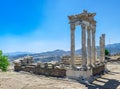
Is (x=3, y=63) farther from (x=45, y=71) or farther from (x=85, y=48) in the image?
(x=85, y=48)

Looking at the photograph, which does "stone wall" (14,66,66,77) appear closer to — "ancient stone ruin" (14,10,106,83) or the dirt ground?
"ancient stone ruin" (14,10,106,83)

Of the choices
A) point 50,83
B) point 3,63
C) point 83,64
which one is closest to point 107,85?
point 83,64

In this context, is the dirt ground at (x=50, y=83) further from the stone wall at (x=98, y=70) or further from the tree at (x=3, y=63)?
the tree at (x=3, y=63)

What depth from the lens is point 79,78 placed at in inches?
1315

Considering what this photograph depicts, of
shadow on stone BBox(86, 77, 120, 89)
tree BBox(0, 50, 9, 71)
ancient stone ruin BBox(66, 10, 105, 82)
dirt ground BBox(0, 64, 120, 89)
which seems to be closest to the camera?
dirt ground BBox(0, 64, 120, 89)

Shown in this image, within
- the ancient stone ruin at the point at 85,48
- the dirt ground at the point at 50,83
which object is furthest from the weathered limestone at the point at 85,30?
the dirt ground at the point at 50,83

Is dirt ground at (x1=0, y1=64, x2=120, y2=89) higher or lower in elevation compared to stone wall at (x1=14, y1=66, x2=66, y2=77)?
lower

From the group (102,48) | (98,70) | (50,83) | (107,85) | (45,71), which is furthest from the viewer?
(102,48)

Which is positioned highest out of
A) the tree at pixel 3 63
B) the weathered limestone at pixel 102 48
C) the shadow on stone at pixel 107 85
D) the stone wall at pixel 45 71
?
the weathered limestone at pixel 102 48

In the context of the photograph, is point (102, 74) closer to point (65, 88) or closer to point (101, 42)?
point (101, 42)

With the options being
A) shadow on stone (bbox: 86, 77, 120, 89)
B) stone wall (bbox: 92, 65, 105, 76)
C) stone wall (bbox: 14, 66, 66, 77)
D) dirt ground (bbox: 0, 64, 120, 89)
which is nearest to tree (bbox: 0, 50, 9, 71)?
stone wall (bbox: 14, 66, 66, 77)

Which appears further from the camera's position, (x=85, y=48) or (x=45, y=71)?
(x=45, y=71)

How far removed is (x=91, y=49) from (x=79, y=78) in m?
7.94

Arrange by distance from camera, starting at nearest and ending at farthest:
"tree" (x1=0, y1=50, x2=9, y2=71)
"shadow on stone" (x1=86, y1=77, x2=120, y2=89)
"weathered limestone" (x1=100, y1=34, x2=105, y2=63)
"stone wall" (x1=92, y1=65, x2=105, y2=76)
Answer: "shadow on stone" (x1=86, y1=77, x2=120, y2=89)
"stone wall" (x1=92, y1=65, x2=105, y2=76)
"weathered limestone" (x1=100, y1=34, x2=105, y2=63)
"tree" (x1=0, y1=50, x2=9, y2=71)
